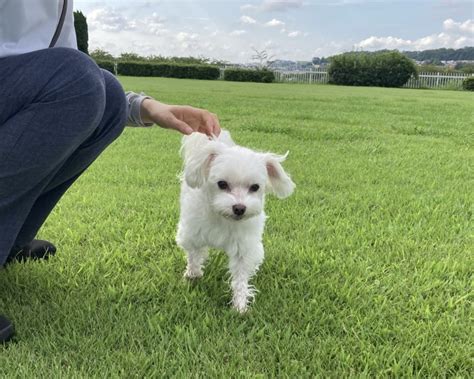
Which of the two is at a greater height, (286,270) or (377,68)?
(377,68)

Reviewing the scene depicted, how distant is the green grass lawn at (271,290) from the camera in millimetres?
1670

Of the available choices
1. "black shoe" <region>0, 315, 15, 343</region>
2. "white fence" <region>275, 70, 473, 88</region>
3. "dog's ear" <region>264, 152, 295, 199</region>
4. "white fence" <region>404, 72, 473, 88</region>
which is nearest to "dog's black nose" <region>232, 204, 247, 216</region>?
"dog's ear" <region>264, 152, 295, 199</region>

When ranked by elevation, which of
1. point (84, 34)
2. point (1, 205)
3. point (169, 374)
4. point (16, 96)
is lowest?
point (169, 374)

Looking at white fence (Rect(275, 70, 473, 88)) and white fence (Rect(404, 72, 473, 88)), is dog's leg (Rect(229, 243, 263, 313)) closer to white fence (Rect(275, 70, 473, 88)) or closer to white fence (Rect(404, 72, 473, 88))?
white fence (Rect(275, 70, 473, 88))

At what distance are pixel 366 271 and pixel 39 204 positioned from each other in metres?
1.53

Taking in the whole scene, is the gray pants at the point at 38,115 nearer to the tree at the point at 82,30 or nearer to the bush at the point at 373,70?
the tree at the point at 82,30

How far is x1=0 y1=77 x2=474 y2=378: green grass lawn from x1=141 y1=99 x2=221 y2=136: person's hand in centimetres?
69

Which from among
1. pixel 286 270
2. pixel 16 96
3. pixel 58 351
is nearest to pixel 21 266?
pixel 58 351

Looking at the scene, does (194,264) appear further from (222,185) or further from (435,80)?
(435,80)

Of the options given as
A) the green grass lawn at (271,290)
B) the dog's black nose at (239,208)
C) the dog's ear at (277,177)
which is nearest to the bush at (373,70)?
the green grass lawn at (271,290)

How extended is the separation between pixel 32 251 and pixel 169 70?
30.5 meters

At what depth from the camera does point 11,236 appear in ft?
5.92

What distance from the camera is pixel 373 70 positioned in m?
32.0

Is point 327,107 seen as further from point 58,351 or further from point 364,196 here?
point 58,351
